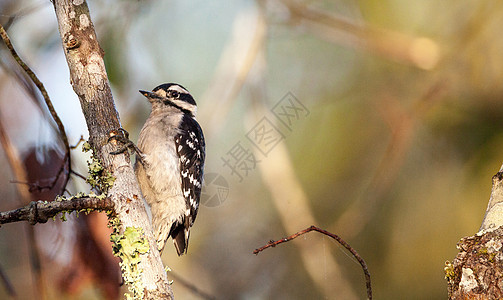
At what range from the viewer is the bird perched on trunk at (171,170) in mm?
3303

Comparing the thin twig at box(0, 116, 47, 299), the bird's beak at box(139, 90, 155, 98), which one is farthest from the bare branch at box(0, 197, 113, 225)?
the bird's beak at box(139, 90, 155, 98)

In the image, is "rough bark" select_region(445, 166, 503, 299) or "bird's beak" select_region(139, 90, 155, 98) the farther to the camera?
"bird's beak" select_region(139, 90, 155, 98)

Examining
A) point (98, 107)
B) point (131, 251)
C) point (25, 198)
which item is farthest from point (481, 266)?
point (25, 198)

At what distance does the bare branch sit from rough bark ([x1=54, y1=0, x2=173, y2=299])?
0.08 metres

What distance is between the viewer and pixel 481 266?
1.49 meters

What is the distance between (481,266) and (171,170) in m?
2.23

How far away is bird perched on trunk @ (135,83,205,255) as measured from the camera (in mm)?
3303

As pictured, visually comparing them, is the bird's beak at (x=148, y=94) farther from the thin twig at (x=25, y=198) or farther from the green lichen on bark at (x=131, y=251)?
the green lichen on bark at (x=131, y=251)

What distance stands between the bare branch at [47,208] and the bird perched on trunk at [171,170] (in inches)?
51.4

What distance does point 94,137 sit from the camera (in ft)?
6.76

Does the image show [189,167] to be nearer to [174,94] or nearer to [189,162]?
[189,162]

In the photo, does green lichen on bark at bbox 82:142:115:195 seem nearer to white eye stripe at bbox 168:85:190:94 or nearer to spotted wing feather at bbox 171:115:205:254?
spotted wing feather at bbox 171:115:205:254

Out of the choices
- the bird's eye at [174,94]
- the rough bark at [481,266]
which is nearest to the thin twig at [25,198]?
the bird's eye at [174,94]

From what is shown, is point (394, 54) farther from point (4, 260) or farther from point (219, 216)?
point (4, 260)
